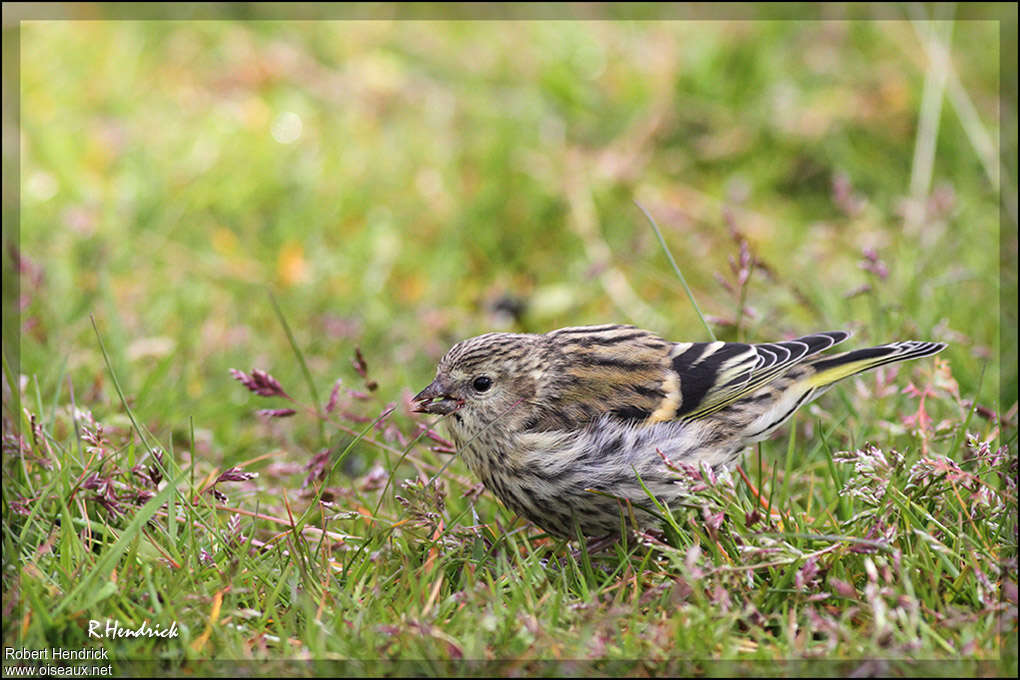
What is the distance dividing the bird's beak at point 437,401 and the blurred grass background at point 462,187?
3.74 feet

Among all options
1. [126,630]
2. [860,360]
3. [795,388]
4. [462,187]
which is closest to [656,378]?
[795,388]

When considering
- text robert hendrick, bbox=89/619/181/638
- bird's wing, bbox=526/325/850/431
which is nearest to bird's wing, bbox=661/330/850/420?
bird's wing, bbox=526/325/850/431

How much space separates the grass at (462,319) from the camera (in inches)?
120

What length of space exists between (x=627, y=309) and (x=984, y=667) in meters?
3.45

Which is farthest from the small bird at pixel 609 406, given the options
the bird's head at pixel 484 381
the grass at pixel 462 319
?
the grass at pixel 462 319

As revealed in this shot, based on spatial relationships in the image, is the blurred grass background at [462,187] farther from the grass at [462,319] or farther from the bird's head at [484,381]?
the bird's head at [484,381]

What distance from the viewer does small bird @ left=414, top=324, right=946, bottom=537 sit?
3.66 metres

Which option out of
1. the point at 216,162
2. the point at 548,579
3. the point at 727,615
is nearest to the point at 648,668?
the point at 727,615

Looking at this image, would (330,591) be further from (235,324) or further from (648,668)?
(235,324)

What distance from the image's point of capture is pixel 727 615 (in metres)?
2.96

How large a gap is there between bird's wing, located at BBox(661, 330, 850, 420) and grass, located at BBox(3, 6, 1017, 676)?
0.38 meters

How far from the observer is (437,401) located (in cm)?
402

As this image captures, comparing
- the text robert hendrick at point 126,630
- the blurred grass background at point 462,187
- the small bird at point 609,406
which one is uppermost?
the blurred grass background at point 462,187

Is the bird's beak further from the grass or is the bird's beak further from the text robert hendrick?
the text robert hendrick
